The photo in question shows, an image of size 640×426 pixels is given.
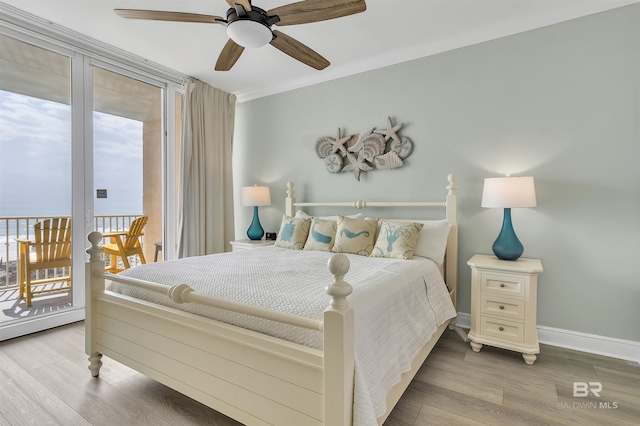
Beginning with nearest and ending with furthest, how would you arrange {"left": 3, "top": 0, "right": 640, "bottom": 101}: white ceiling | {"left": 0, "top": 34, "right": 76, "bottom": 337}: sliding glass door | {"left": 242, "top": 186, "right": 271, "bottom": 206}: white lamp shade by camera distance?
1. {"left": 3, "top": 0, "right": 640, "bottom": 101}: white ceiling
2. {"left": 0, "top": 34, "right": 76, "bottom": 337}: sliding glass door
3. {"left": 242, "top": 186, "right": 271, "bottom": 206}: white lamp shade

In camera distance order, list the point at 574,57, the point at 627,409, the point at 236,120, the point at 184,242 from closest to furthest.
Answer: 1. the point at 627,409
2. the point at 574,57
3. the point at 184,242
4. the point at 236,120

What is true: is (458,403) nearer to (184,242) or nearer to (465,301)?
(465,301)

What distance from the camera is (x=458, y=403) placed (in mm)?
1712

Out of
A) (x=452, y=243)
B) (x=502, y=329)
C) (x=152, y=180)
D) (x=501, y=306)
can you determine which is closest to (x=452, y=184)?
(x=452, y=243)

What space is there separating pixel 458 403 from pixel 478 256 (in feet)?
4.07

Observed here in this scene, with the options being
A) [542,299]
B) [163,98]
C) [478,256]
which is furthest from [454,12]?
[163,98]

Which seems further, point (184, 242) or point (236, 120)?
point (236, 120)

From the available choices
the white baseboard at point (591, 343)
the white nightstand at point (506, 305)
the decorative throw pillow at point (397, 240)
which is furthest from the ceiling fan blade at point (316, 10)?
the white baseboard at point (591, 343)

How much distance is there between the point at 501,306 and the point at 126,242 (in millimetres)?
3696

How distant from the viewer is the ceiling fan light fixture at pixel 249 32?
68.3 inches

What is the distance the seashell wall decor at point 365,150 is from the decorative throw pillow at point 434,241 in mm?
742

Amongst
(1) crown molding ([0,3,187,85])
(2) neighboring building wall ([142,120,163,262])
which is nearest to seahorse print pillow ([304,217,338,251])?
(2) neighboring building wall ([142,120,163,262])

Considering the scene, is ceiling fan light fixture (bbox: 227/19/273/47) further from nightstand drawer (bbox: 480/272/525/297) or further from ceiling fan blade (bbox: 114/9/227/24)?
nightstand drawer (bbox: 480/272/525/297)

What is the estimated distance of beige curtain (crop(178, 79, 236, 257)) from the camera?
145 inches
